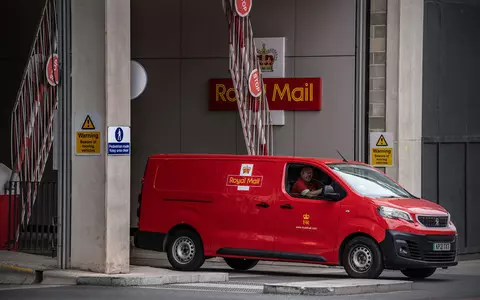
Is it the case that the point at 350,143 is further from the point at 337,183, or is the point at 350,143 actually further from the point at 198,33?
the point at 337,183

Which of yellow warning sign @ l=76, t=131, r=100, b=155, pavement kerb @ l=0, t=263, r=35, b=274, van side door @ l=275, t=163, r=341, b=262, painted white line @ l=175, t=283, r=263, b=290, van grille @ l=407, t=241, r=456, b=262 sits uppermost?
yellow warning sign @ l=76, t=131, r=100, b=155

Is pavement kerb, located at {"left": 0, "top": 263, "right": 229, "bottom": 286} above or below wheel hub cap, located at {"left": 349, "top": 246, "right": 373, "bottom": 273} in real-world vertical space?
below

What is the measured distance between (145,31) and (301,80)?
3795 mm

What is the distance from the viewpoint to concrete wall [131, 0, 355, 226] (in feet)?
83.7

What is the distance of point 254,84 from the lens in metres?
24.5

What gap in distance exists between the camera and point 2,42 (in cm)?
2886

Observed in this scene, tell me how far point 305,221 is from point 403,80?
6.73 m

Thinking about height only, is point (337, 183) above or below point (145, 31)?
below

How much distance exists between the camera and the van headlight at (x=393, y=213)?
1877 centimetres

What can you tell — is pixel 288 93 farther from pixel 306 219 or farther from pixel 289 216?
pixel 306 219

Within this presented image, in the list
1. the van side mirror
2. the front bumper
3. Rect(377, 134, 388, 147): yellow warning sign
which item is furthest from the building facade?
the front bumper

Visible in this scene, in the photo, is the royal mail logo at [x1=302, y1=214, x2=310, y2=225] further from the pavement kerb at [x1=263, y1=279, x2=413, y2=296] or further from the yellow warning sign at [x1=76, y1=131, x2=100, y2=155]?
the yellow warning sign at [x1=76, y1=131, x2=100, y2=155]

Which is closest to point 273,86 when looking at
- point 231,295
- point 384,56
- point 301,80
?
point 301,80

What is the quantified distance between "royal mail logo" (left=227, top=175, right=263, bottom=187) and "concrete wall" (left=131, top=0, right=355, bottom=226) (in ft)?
19.3
